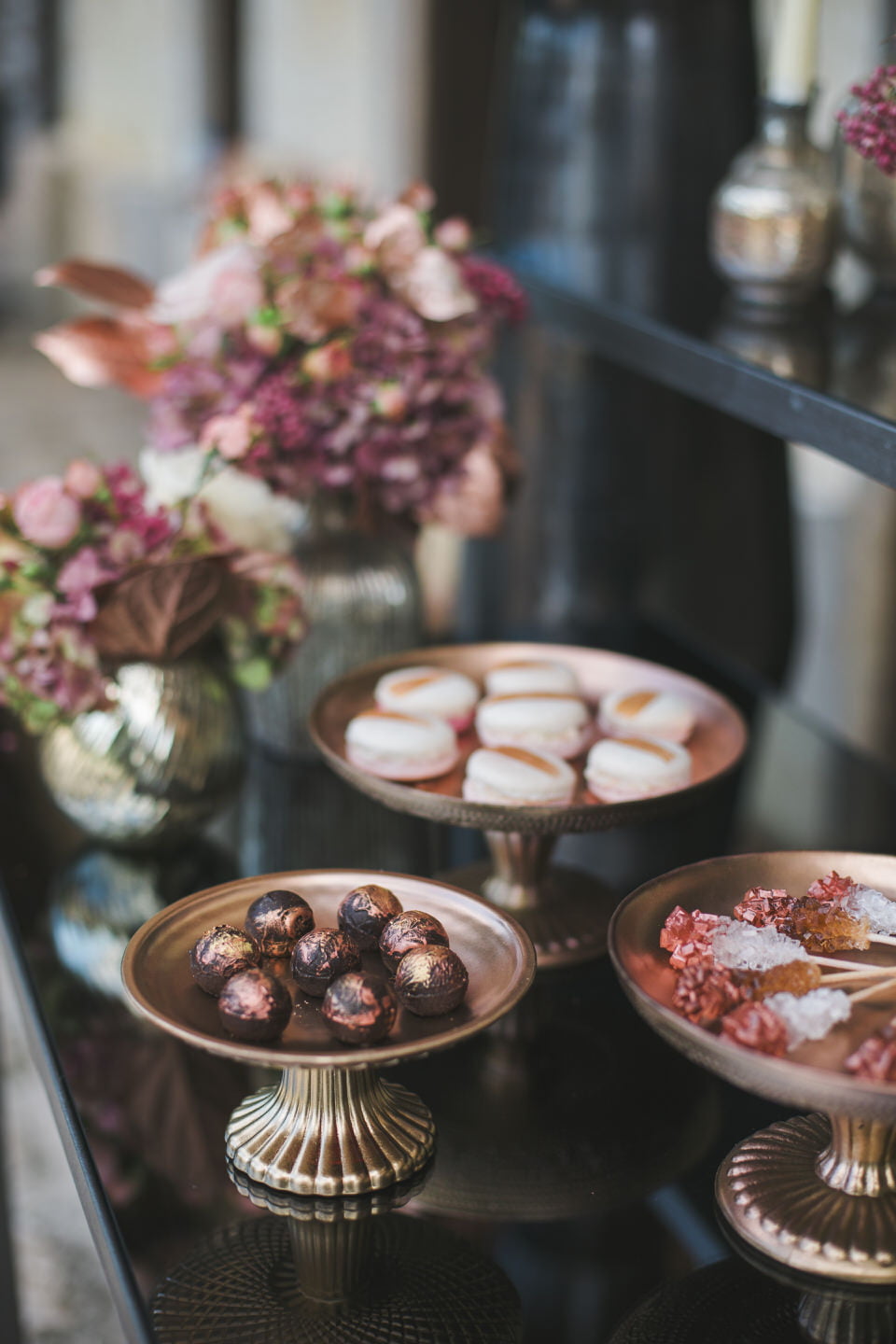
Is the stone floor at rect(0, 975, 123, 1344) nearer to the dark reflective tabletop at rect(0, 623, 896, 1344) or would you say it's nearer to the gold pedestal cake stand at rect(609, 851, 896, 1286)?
the dark reflective tabletop at rect(0, 623, 896, 1344)

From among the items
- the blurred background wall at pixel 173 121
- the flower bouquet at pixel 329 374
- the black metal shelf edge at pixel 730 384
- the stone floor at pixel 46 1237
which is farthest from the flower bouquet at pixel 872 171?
the blurred background wall at pixel 173 121

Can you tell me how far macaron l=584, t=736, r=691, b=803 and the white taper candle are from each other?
52cm

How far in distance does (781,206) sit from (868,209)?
7cm

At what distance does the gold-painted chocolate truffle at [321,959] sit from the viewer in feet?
2.41

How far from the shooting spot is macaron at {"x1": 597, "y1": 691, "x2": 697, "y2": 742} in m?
1.03

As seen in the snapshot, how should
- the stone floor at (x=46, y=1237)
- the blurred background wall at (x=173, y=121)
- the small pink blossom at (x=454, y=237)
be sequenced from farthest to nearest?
the blurred background wall at (x=173, y=121)
the stone floor at (x=46, y=1237)
the small pink blossom at (x=454, y=237)

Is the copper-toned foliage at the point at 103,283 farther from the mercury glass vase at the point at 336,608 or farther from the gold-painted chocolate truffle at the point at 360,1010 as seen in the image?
the gold-painted chocolate truffle at the point at 360,1010

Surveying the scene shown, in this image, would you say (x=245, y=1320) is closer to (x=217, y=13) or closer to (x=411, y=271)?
(x=411, y=271)

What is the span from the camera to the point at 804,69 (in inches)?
43.8

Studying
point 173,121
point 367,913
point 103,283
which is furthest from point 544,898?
point 173,121

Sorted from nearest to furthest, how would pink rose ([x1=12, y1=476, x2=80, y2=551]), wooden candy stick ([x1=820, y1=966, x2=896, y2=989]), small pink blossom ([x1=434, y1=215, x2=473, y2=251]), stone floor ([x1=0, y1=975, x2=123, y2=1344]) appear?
wooden candy stick ([x1=820, y1=966, x2=896, y2=989]) → pink rose ([x1=12, y1=476, x2=80, y2=551]) → small pink blossom ([x1=434, y1=215, x2=473, y2=251]) → stone floor ([x1=0, y1=975, x2=123, y2=1344])

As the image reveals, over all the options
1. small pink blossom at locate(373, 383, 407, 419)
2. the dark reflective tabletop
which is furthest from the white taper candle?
the dark reflective tabletop

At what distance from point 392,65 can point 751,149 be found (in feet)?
7.39

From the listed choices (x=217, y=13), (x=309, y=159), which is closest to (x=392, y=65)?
(x=309, y=159)
